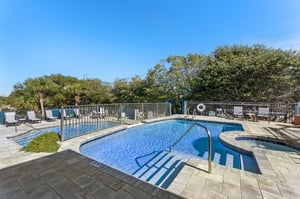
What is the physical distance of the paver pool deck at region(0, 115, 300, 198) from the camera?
2.30 meters

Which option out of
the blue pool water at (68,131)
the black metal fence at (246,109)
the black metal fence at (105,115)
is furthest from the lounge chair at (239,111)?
the blue pool water at (68,131)

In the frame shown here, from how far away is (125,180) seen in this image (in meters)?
2.69

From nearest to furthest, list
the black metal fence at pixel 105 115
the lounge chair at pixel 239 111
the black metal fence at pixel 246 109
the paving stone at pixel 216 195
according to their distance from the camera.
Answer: the paving stone at pixel 216 195 → the black metal fence at pixel 105 115 → the black metal fence at pixel 246 109 → the lounge chair at pixel 239 111

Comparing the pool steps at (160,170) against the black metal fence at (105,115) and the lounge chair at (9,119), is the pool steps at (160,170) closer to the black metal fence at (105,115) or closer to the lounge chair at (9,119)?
the black metal fence at (105,115)

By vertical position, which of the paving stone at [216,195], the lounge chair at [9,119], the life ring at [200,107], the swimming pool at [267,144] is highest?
the life ring at [200,107]

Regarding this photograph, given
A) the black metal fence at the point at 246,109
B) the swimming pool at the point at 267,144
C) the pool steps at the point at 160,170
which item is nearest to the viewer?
the pool steps at the point at 160,170

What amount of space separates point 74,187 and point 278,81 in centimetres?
1392

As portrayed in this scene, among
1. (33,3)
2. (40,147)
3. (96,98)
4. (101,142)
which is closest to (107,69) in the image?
(96,98)

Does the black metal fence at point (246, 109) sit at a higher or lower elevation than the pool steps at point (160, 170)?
higher

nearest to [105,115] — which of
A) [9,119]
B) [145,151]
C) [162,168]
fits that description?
[145,151]

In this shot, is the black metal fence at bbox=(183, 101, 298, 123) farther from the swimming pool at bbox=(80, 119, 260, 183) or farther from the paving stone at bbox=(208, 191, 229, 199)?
the paving stone at bbox=(208, 191, 229, 199)

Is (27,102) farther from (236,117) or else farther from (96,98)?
(236,117)

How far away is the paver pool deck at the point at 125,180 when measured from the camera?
2299 mm

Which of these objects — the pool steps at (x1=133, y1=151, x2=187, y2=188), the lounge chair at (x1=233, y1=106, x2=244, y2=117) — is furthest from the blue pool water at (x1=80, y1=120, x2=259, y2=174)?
the lounge chair at (x1=233, y1=106, x2=244, y2=117)
